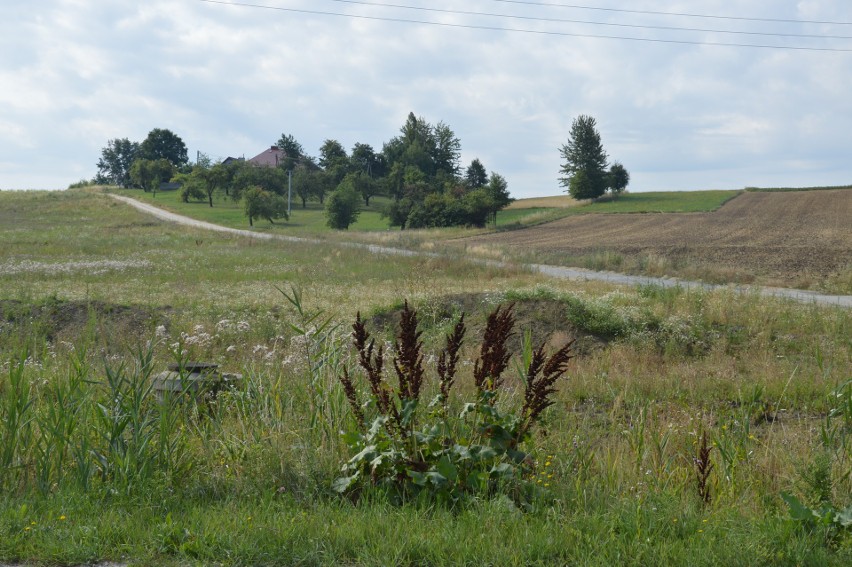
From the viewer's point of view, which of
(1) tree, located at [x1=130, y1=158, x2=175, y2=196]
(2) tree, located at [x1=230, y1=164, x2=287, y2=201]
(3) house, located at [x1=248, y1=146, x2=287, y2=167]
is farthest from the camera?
(3) house, located at [x1=248, y1=146, x2=287, y2=167]

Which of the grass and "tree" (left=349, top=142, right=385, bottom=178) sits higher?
"tree" (left=349, top=142, right=385, bottom=178)

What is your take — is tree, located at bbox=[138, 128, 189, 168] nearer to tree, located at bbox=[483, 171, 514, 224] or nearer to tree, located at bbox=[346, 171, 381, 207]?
tree, located at bbox=[346, 171, 381, 207]

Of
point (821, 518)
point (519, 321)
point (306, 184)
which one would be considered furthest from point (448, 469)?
point (306, 184)

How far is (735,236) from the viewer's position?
47312mm

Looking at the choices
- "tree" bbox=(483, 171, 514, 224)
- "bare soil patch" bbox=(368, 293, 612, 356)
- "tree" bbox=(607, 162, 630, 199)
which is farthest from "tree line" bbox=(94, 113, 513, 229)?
"bare soil patch" bbox=(368, 293, 612, 356)

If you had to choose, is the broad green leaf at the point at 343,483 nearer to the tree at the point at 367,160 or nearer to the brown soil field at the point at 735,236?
the brown soil field at the point at 735,236

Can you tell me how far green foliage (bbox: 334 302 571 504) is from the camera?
4.56 m

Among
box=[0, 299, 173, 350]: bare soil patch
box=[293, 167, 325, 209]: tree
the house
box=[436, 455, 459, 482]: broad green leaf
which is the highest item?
the house

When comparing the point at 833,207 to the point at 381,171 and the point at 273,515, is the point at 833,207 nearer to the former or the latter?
the point at 273,515

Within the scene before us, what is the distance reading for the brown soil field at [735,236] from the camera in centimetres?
3175

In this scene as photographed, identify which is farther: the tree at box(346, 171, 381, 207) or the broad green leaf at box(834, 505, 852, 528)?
the tree at box(346, 171, 381, 207)

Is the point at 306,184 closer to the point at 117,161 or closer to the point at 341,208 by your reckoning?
the point at 341,208

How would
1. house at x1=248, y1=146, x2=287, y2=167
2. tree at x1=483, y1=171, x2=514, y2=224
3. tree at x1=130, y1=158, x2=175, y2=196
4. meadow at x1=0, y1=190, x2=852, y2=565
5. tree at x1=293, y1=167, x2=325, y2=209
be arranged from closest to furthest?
1. meadow at x1=0, y1=190, x2=852, y2=565
2. tree at x1=483, y1=171, x2=514, y2=224
3. tree at x1=293, y1=167, x2=325, y2=209
4. tree at x1=130, y1=158, x2=175, y2=196
5. house at x1=248, y1=146, x2=287, y2=167

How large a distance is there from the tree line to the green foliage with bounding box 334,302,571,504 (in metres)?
67.2
